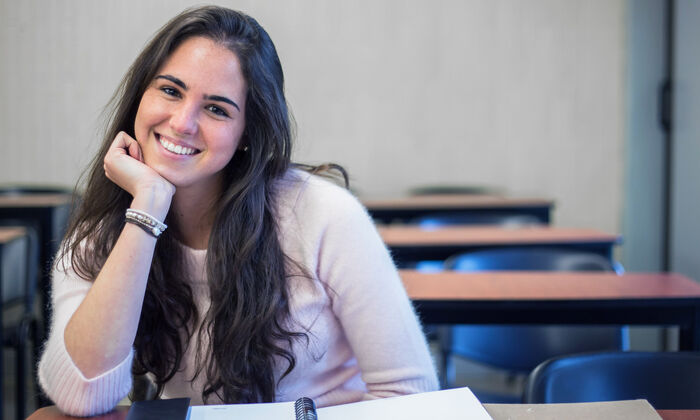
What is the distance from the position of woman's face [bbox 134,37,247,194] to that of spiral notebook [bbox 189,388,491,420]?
434 mm

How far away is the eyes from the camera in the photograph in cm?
118

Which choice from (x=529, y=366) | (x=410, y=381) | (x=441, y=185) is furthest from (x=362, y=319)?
(x=441, y=185)

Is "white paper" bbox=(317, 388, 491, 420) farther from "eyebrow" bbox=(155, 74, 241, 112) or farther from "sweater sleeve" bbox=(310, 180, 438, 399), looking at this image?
"eyebrow" bbox=(155, 74, 241, 112)

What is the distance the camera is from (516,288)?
5.98 ft

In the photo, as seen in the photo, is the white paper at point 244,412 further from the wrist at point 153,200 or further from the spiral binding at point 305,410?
the wrist at point 153,200

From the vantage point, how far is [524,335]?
2236mm

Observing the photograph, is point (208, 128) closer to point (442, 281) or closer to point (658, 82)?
point (442, 281)

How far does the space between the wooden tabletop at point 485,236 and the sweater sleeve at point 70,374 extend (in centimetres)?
150

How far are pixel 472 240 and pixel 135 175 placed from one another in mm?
1702

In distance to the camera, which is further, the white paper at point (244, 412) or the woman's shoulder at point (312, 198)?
the woman's shoulder at point (312, 198)

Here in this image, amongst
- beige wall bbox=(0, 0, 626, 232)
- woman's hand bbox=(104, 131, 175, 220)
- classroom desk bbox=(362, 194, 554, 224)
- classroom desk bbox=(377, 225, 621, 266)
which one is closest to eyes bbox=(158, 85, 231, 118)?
woman's hand bbox=(104, 131, 175, 220)

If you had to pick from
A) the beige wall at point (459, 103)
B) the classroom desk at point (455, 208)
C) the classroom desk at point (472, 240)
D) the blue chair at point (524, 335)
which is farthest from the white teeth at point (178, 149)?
the beige wall at point (459, 103)

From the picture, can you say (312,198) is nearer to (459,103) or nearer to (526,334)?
(526,334)

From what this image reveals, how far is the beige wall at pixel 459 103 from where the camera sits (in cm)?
466
